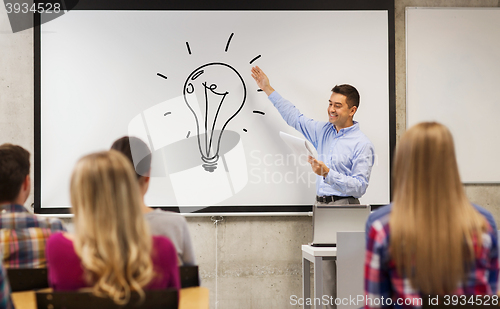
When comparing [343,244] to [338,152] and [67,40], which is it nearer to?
[338,152]

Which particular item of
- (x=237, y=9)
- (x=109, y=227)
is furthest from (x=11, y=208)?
(x=237, y=9)

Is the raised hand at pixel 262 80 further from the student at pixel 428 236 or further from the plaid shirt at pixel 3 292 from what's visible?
the plaid shirt at pixel 3 292

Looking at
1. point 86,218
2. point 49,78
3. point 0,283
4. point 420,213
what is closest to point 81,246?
point 86,218

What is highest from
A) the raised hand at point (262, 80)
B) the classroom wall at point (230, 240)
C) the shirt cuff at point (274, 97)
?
the raised hand at point (262, 80)

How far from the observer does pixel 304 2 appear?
137 inches

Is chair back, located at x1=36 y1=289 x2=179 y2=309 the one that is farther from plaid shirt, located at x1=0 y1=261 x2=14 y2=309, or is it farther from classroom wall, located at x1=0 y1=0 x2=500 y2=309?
classroom wall, located at x1=0 y1=0 x2=500 y2=309

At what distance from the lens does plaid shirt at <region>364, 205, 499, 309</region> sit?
1212 millimetres

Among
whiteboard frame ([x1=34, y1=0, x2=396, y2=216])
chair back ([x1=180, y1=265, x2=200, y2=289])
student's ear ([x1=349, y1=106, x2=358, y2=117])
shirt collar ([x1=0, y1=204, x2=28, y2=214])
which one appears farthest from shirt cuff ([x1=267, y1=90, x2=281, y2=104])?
shirt collar ([x1=0, y1=204, x2=28, y2=214])

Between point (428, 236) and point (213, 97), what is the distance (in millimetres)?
2517

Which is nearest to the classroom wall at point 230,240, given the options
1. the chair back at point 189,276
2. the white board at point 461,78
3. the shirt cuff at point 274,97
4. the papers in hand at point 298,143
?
the papers in hand at point 298,143

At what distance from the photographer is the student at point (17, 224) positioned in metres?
1.57

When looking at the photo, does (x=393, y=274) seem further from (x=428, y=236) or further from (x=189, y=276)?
(x=189, y=276)

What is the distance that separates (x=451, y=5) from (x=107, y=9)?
118 inches

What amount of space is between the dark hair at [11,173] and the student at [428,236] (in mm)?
1379
